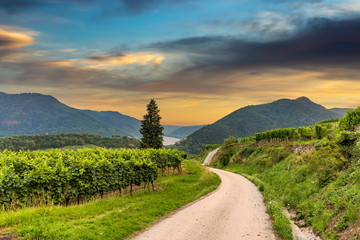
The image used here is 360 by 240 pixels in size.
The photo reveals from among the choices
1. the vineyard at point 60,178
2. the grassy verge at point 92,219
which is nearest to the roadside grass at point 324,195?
the grassy verge at point 92,219

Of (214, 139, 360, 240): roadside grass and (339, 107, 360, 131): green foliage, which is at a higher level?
(339, 107, 360, 131): green foliage

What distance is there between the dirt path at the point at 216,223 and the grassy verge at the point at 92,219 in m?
1.10

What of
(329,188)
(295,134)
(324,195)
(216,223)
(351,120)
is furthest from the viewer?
(295,134)

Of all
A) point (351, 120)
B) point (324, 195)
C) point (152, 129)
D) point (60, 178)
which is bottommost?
point (324, 195)

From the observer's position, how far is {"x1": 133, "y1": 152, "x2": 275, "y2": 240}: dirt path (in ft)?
46.1

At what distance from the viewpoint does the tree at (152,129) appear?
7503 cm

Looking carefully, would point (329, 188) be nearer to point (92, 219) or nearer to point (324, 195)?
point (324, 195)

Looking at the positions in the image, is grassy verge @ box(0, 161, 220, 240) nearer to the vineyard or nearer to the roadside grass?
the vineyard

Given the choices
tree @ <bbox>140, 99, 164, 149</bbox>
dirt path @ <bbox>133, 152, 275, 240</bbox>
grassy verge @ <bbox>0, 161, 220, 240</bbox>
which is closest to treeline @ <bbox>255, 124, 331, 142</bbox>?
A: tree @ <bbox>140, 99, 164, 149</bbox>

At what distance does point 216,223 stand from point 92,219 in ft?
23.9

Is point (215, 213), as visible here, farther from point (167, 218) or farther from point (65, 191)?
point (65, 191)

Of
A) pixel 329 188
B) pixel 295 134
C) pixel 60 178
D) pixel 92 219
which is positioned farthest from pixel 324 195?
pixel 295 134

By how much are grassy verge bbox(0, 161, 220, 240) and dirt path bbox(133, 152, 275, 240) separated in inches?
43.2

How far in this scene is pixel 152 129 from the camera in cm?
7575
